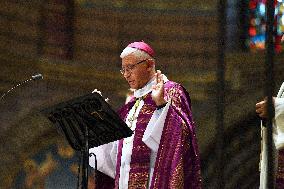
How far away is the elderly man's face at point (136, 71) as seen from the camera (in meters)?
4.80

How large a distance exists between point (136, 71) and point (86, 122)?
0.82 metres

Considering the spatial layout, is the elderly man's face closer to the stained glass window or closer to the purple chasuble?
the purple chasuble

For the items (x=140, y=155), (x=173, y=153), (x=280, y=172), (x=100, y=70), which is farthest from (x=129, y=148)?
(x=100, y=70)

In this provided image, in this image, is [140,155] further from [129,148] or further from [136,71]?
[136,71]

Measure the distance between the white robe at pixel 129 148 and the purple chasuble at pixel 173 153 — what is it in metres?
0.04

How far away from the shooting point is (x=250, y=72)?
11.2 meters

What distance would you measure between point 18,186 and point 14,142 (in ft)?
2.33

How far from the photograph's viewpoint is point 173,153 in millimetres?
4457

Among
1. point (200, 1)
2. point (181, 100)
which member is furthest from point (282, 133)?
point (200, 1)

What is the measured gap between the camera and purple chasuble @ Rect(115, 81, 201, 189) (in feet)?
14.5

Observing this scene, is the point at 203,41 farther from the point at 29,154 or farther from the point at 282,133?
the point at 282,133

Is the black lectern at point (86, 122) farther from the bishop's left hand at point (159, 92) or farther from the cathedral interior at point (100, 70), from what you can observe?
the cathedral interior at point (100, 70)

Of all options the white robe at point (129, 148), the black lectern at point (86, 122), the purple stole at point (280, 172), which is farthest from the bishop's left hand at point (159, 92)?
the purple stole at point (280, 172)

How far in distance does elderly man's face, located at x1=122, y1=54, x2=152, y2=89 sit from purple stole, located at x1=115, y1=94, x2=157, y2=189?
0.42ft
